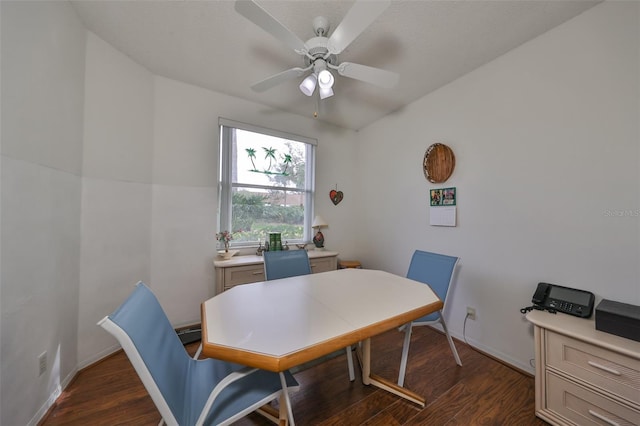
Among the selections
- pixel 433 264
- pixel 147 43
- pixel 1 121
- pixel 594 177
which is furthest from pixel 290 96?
pixel 594 177

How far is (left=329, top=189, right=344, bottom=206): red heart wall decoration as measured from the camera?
133 inches

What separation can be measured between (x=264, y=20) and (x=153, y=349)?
5.36 ft

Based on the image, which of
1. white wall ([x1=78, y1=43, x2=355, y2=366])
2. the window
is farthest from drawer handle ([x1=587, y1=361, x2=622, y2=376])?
white wall ([x1=78, y1=43, x2=355, y2=366])

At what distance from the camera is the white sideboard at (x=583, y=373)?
3.57 ft

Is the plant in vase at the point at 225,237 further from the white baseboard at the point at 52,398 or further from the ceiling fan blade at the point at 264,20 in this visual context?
the ceiling fan blade at the point at 264,20

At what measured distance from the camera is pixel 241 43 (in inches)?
71.6

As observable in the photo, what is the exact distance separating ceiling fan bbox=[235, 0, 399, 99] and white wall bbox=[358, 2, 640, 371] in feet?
3.67

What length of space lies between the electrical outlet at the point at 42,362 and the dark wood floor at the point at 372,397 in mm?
277

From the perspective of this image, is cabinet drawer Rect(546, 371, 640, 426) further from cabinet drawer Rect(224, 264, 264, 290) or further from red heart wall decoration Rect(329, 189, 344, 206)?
red heart wall decoration Rect(329, 189, 344, 206)

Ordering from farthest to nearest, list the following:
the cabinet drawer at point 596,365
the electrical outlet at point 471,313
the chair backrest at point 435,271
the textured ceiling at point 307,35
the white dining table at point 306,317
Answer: the electrical outlet at point 471,313 < the chair backrest at point 435,271 < the textured ceiling at point 307,35 < the cabinet drawer at point 596,365 < the white dining table at point 306,317

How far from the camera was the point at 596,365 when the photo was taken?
1168 mm

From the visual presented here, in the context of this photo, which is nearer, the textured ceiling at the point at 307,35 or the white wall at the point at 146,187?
the textured ceiling at the point at 307,35

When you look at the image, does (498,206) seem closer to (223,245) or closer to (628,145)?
(628,145)

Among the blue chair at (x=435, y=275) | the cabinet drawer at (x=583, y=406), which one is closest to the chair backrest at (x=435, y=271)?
the blue chair at (x=435, y=275)
